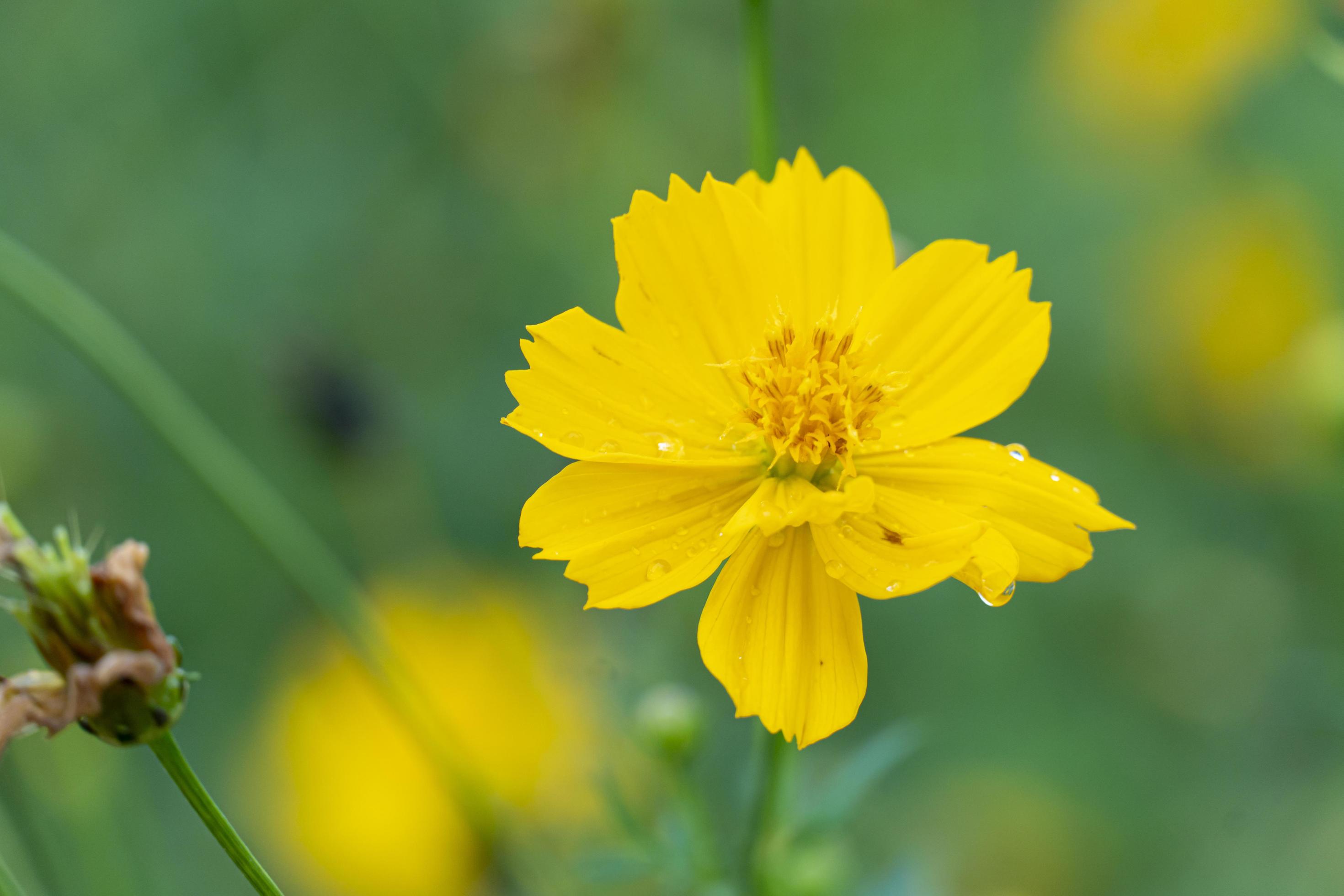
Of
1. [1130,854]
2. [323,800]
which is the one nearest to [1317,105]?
[1130,854]

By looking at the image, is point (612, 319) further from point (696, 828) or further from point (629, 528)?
point (629, 528)

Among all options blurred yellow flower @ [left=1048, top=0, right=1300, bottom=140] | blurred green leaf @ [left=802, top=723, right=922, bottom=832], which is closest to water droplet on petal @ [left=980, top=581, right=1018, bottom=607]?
blurred green leaf @ [left=802, top=723, right=922, bottom=832]

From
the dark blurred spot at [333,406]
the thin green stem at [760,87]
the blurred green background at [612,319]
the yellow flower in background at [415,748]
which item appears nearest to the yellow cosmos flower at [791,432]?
the thin green stem at [760,87]

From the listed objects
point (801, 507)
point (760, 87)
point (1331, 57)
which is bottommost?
point (801, 507)

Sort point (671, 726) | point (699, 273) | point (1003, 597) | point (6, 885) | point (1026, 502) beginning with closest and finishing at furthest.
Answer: point (6, 885)
point (1003, 597)
point (1026, 502)
point (699, 273)
point (671, 726)

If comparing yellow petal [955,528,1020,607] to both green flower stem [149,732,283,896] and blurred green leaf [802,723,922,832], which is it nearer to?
blurred green leaf [802,723,922,832]

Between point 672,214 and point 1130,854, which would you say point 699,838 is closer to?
point 672,214

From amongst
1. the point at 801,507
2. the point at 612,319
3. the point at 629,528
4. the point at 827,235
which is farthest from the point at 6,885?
the point at 612,319
